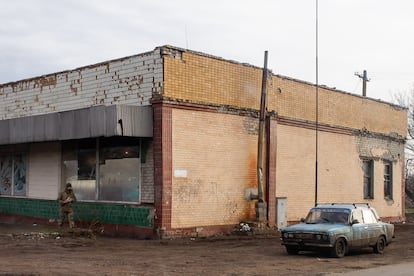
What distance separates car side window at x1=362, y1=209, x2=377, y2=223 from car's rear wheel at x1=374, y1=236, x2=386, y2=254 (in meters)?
0.58

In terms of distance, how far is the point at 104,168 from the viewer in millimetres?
20703

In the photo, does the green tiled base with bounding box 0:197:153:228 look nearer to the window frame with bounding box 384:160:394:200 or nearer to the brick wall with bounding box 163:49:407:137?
the brick wall with bounding box 163:49:407:137

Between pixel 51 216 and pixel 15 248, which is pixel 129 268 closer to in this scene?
pixel 15 248

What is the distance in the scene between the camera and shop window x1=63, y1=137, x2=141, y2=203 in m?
19.6

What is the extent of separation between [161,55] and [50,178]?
305 inches

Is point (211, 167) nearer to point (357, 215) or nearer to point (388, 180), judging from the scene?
point (357, 215)

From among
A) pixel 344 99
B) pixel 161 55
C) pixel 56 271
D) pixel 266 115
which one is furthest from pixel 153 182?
pixel 344 99

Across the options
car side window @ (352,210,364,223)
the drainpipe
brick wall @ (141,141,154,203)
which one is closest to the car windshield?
car side window @ (352,210,364,223)

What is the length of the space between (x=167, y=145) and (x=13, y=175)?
10128mm

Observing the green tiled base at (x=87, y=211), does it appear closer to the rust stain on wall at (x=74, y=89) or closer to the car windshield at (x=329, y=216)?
Result: the rust stain on wall at (x=74, y=89)

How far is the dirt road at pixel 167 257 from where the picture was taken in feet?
41.3

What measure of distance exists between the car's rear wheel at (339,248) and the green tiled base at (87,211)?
19.7 ft

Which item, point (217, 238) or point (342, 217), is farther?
point (217, 238)

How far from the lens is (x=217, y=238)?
19.5 metres
